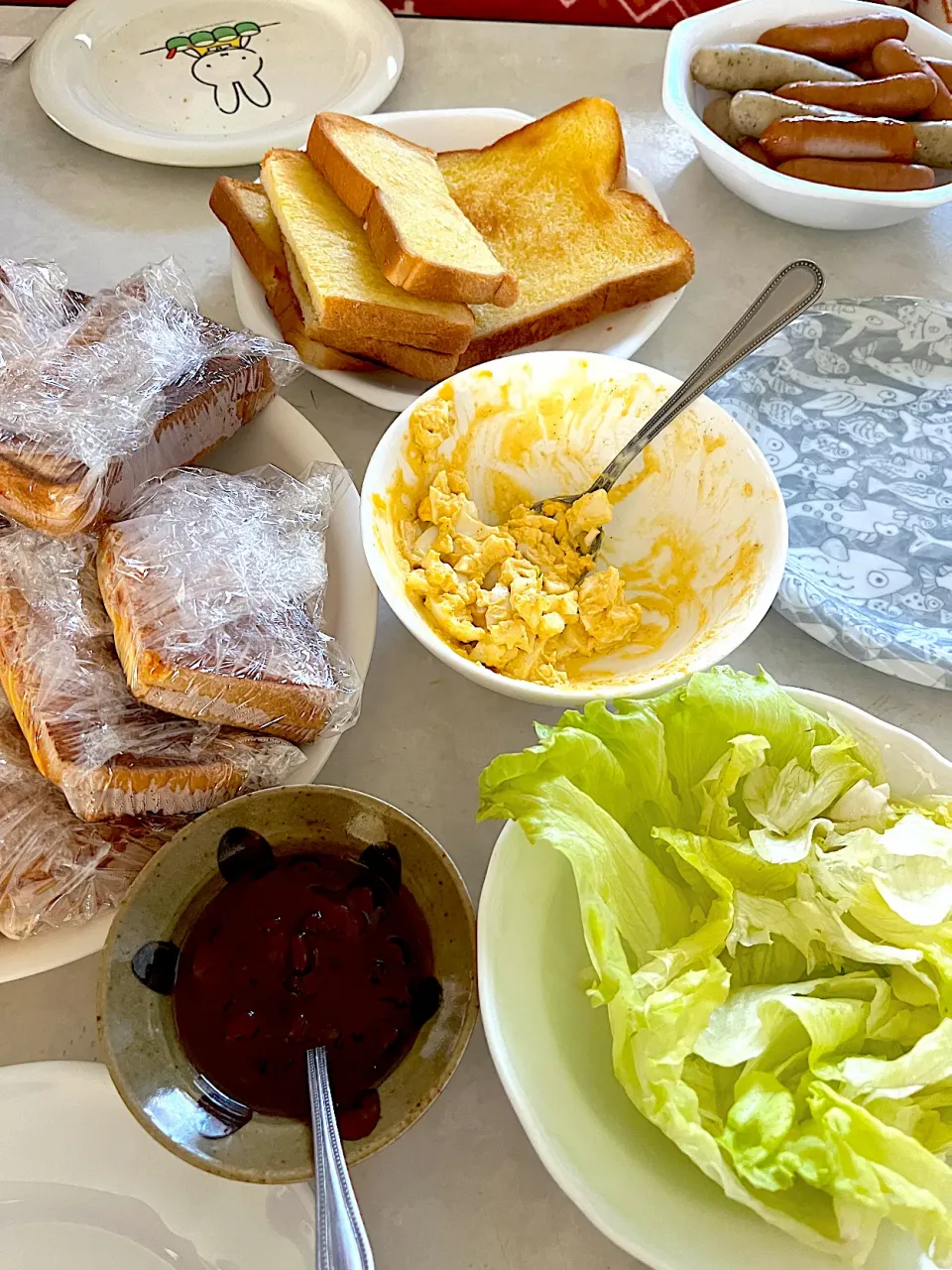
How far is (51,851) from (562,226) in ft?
3.72

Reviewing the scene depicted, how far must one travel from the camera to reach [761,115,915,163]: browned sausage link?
1405 mm

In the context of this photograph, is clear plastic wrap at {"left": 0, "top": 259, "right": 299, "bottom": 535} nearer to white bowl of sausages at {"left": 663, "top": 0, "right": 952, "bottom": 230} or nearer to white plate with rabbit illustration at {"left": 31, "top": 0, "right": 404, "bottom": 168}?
white plate with rabbit illustration at {"left": 31, "top": 0, "right": 404, "bottom": 168}

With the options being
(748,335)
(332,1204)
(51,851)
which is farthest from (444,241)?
(332,1204)

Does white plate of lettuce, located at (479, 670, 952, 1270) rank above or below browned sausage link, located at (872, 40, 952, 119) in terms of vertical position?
below

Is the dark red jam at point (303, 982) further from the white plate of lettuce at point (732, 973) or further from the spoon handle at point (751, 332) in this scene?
the spoon handle at point (751, 332)

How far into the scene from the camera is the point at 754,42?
1597 mm

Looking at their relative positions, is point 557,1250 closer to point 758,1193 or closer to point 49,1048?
point 758,1193

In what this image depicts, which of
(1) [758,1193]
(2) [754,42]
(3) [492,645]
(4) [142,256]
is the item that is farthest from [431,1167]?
(2) [754,42]

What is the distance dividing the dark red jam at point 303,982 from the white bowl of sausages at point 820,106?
47.5 inches

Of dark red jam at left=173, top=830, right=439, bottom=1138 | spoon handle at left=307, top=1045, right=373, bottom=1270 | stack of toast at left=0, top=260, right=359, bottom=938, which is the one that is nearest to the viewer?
spoon handle at left=307, top=1045, right=373, bottom=1270

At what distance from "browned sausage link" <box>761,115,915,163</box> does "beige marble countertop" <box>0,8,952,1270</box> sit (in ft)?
0.62

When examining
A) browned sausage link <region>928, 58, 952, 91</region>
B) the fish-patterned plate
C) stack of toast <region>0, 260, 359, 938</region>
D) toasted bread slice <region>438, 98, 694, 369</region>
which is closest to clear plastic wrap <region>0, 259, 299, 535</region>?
stack of toast <region>0, 260, 359, 938</region>

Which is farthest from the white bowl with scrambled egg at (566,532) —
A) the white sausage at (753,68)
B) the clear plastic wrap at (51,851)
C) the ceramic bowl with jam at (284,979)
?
the white sausage at (753,68)

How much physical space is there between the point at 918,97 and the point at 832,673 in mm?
948
